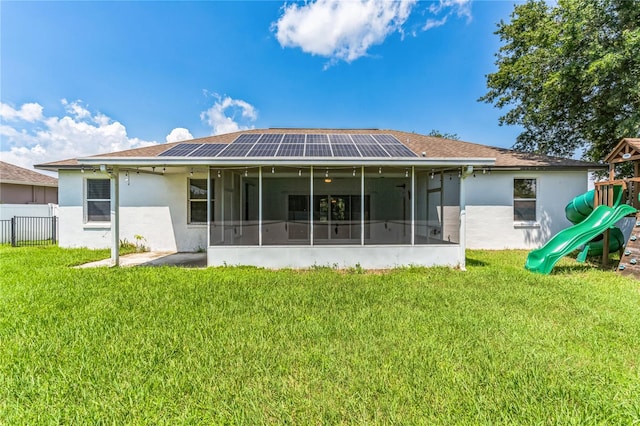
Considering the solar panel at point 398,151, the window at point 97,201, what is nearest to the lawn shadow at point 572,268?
the solar panel at point 398,151

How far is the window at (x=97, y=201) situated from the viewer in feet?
35.1

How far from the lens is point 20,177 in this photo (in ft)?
56.2

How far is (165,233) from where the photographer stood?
10750 mm

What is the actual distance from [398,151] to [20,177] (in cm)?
2172

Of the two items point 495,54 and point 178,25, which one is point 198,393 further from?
point 495,54

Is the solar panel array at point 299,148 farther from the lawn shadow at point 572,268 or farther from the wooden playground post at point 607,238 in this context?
the wooden playground post at point 607,238

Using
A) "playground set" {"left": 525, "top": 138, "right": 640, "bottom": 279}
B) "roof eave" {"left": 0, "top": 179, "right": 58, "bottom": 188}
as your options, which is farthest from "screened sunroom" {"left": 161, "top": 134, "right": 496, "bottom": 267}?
"roof eave" {"left": 0, "top": 179, "right": 58, "bottom": 188}

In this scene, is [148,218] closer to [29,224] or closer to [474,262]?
[29,224]

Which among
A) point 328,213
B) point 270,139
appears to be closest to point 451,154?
point 328,213

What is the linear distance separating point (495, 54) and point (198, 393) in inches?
733

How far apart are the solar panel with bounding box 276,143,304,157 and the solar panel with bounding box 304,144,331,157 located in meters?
0.18

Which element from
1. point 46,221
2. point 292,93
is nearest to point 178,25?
point 292,93

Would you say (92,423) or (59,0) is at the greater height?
(59,0)

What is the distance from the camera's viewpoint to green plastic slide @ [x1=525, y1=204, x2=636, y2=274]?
7188mm
